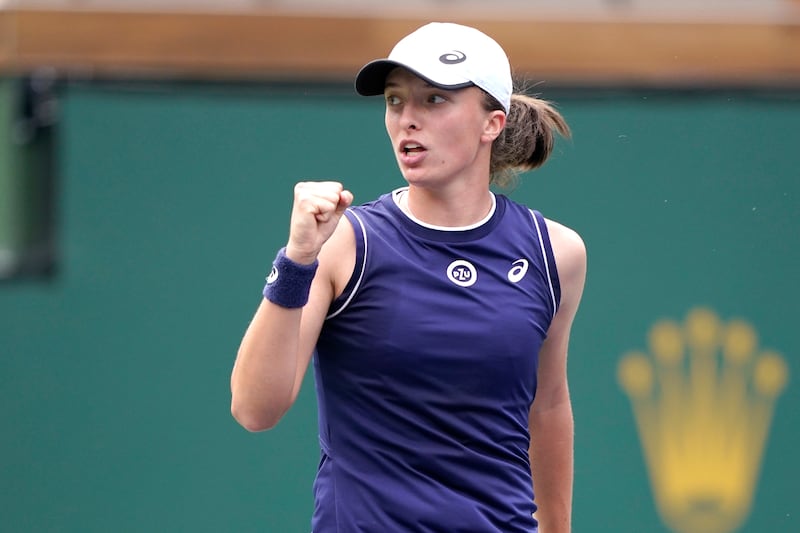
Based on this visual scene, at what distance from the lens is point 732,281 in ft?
18.1

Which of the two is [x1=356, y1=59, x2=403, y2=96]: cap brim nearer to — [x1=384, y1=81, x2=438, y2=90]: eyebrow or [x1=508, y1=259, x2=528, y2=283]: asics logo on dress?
[x1=384, y1=81, x2=438, y2=90]: eyebrow

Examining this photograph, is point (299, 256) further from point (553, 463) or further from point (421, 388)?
point (553, 463)

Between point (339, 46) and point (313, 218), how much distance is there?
3011mm

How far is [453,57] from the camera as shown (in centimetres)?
271

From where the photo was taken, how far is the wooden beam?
5.26 metres

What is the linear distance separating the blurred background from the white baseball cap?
7.72 ft

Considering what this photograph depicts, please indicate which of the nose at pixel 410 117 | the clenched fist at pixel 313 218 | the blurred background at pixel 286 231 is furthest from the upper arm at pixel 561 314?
the blurred background at pixel 286 231

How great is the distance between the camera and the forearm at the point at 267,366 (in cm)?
248

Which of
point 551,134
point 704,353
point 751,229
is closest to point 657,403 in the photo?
point 704,353

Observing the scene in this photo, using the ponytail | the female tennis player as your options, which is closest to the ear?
the female tennis player

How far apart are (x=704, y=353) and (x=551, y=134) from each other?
8.58 ft

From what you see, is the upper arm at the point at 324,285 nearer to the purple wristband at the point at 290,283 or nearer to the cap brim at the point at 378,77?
the purple wristband at the point at 290,283

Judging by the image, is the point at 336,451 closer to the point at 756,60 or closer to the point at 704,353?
the point at 704,353

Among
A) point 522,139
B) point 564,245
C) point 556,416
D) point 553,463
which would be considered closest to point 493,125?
point 522,139
